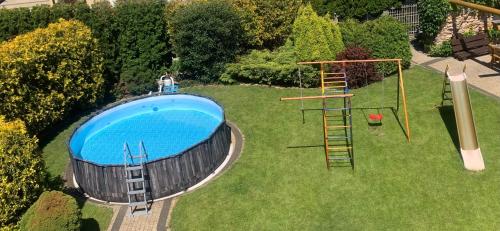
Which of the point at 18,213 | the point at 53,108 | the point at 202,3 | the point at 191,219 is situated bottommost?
the point at 191,219

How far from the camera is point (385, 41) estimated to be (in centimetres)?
2420

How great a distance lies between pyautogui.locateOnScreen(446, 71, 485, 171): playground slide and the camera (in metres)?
16.9

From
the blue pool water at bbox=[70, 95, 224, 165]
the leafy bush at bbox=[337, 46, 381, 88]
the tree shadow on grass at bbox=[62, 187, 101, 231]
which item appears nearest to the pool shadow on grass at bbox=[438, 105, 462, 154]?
the leafy bush at bbox=[337, 46, 381, 88]

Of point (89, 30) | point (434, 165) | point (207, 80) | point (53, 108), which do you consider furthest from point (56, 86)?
point (434, 165)

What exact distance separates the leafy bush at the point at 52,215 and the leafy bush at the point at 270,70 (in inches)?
519

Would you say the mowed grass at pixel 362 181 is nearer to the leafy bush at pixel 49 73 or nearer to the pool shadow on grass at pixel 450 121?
the pool shadow on grass at pixel 450 121

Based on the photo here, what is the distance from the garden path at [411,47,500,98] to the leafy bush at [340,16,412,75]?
1796mm

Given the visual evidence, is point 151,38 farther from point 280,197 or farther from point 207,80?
point 280,197

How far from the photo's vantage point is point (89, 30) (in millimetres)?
24266

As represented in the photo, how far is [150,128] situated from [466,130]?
45.8 feet

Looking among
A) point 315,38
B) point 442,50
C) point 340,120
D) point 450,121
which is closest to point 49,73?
point 315,38

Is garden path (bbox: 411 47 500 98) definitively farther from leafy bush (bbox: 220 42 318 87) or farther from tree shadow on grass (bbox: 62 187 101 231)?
tree shadow on grass (bbox: 62 187 101 231)

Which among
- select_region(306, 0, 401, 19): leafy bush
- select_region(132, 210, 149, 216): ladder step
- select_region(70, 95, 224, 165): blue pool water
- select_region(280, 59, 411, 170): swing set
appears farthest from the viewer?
select_region(306, 0, 401, 19): leafy bush

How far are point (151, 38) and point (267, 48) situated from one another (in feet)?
22.6
